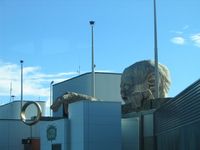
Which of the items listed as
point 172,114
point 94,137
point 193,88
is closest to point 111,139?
point 94,137

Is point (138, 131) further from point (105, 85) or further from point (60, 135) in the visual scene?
point (105, 85)

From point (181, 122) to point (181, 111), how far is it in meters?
0.61

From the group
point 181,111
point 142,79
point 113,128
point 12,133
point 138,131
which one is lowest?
point 12,133

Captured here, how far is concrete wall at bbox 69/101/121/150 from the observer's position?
34.1 meters

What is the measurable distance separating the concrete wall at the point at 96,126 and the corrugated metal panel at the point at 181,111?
10.2 feet

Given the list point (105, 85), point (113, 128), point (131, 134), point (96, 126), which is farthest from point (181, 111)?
point (105, 85)

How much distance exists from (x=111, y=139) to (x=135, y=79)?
9898mm

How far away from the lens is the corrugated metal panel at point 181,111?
20591mm

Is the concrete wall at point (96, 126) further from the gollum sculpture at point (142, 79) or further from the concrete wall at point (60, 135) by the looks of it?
the gollum sculpture at point (142, 79)

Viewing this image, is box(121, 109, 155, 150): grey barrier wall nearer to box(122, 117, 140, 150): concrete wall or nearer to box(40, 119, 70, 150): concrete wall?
box(122, 117, 140, 150): concrete wall

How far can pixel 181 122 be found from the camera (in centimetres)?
2397

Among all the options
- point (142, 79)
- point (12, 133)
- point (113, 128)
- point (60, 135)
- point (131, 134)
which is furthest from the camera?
point (12, 133)

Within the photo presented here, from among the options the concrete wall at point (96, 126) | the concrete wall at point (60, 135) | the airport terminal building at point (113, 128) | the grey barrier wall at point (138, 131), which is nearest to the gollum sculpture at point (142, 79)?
the airport terminal building at point (113, 128)

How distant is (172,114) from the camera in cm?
2727
